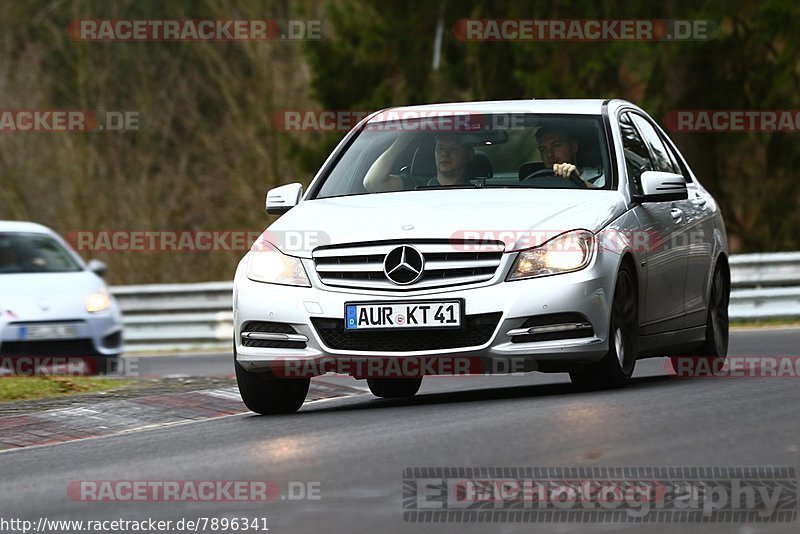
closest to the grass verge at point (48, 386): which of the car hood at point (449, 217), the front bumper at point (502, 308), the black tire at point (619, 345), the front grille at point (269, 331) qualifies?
the front grille at point (269, 331)

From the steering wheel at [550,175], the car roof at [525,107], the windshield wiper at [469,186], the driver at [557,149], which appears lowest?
the windshield wiper at [469,186]

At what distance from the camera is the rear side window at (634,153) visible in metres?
10.7

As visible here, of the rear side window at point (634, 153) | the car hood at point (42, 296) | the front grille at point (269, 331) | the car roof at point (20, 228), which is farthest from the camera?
the car roof at point (20, 228)

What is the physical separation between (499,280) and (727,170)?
58.3 feet

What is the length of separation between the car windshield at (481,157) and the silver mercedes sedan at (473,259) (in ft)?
0.04

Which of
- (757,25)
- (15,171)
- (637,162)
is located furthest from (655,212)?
(15,171)

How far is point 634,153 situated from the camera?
11031mm

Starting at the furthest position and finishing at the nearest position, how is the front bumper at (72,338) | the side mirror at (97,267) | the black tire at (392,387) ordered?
the side mirror at (97,267)
the front bumper at (72,338)
the black tire at (392,387)

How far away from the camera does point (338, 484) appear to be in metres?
7.20

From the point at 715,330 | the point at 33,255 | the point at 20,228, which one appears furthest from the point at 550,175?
the point at 20,228

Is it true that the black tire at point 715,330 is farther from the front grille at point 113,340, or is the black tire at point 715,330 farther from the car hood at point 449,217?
the front grille at point 113,340

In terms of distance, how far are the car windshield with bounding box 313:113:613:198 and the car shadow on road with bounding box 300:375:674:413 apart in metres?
1.21

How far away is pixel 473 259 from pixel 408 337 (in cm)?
54

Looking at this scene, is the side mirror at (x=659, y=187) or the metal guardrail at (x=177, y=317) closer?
the side mirror at (x=659, y=187)
